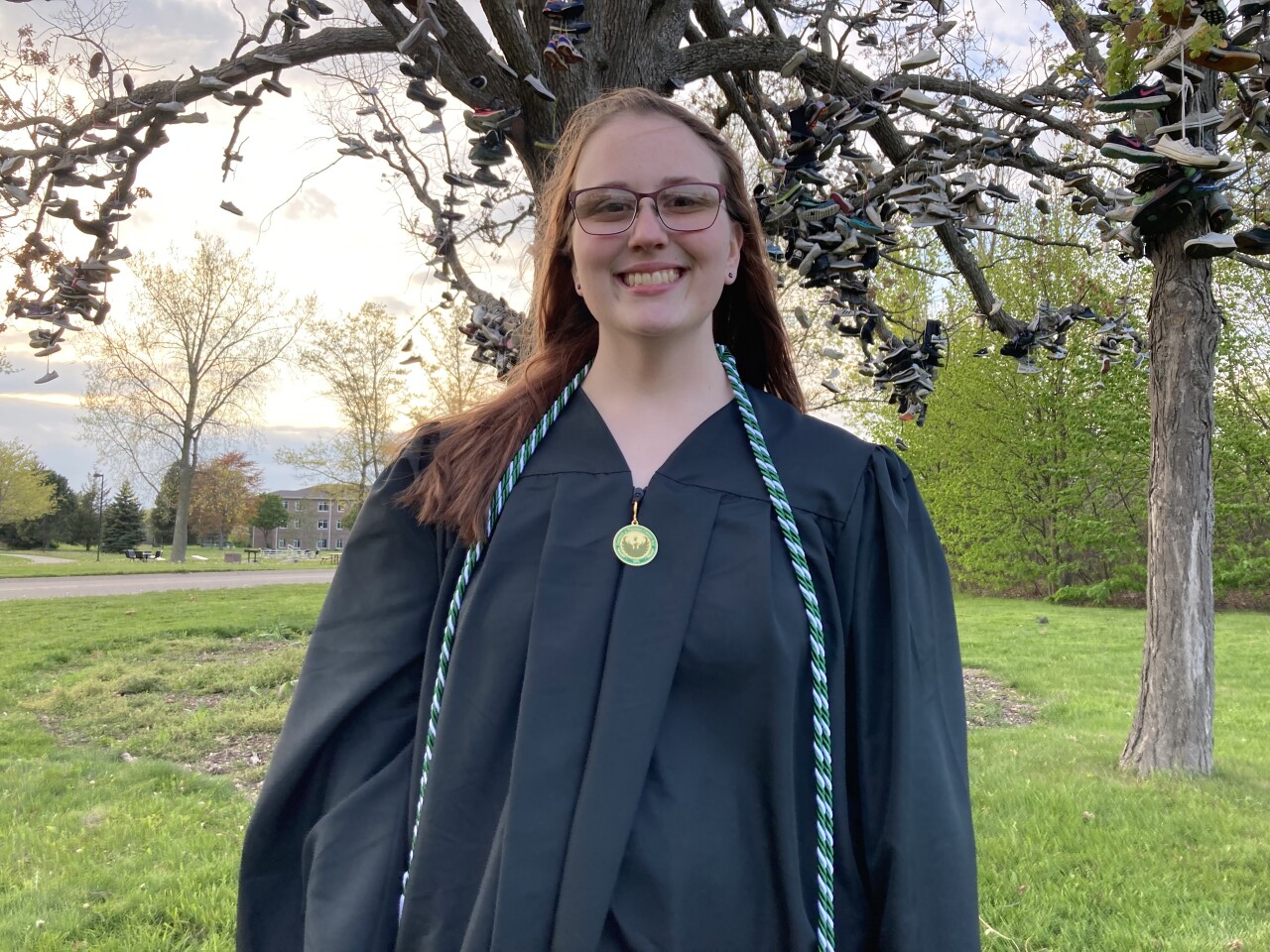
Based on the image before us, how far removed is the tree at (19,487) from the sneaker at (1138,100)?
147 ft

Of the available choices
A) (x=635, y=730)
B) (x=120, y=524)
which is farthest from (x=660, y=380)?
(x=120, y=524)

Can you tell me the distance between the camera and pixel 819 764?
1.44 meters

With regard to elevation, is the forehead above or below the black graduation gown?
above

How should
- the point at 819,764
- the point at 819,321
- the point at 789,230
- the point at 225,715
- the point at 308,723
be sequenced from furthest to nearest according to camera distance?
the point at 819,321
the point at 225,715
the point at 789,230
the point at 308,723
the point at 819,764

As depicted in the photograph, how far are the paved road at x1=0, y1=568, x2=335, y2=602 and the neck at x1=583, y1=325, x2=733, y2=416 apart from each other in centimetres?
1681

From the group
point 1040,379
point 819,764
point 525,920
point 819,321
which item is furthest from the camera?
point 1040,379

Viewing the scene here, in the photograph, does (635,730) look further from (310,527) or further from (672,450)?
(310,527)

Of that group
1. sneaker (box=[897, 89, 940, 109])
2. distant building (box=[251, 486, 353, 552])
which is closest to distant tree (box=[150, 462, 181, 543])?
distant building (box=[251, 486, 353, 552])

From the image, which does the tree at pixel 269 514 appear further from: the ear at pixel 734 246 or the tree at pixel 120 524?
the ear at pixel 734 246

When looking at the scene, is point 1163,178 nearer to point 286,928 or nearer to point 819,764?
point 819,764

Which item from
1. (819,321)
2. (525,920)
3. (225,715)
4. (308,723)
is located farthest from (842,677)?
(819,321)

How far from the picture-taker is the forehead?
1.64 metres

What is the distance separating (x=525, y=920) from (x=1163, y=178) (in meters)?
2.47

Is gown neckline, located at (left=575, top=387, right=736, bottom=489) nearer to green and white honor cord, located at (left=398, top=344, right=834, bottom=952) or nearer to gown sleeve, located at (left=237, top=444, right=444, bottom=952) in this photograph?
green and white honor cord, located at (left=398, top=344, right=834, bottom=952)
